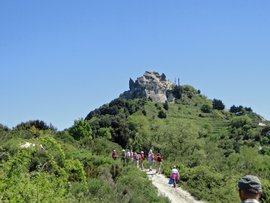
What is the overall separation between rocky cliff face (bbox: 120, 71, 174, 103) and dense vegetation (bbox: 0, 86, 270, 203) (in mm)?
6075

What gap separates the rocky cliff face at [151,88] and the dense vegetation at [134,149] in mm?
6075

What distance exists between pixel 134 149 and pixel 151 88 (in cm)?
9924

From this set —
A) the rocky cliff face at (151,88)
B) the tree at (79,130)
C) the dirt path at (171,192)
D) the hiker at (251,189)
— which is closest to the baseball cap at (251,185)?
the hiker at (251,189)

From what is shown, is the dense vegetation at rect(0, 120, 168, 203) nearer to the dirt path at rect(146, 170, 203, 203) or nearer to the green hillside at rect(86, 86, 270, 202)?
the dirt path at rect(146, 170, 203, 203)

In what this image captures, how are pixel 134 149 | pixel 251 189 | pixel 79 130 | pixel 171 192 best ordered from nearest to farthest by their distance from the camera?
pixel 251 189, pixel 171 192, pixel 79 130, pixel 134 149

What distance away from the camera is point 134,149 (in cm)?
6431

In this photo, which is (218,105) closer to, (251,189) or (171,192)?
(171,192)

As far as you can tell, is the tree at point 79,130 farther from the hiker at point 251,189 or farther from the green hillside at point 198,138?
the hiker at point 251,189

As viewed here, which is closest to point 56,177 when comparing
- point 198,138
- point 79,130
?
point 79,130

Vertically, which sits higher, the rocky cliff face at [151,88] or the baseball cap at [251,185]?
the rocky cliff face at [151,88]

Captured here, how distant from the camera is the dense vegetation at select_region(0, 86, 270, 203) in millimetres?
13016

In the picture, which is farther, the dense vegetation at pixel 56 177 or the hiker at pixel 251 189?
the dense vegetation at pixel 56 177

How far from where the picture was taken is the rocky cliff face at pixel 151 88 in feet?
516

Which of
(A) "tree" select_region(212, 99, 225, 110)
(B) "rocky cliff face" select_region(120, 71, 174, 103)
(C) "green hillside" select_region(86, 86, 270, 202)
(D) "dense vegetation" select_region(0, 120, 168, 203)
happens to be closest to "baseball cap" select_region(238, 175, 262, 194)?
(D) "dense vegetation" select_region(0, 120, 168, 203)
